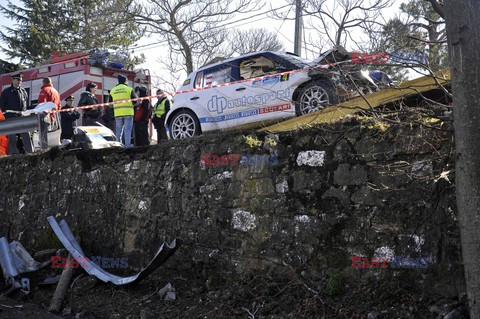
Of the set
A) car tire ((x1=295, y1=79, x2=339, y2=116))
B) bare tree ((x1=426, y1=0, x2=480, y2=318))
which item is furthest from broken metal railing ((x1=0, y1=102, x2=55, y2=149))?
bare tree ((x1=426, y1=0, x2=480, y2=318))

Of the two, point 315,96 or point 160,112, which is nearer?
point 315,96

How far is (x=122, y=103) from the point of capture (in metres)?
10.8

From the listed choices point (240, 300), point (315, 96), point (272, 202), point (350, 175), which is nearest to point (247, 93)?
point (315, 96)

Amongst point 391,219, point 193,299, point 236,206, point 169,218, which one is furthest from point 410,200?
point 169,218

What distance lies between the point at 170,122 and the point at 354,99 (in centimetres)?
473

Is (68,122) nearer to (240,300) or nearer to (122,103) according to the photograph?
(122,103)

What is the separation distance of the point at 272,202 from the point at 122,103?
5545 millimetres

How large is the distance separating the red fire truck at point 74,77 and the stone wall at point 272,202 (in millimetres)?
8145

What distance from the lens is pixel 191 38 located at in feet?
75.2

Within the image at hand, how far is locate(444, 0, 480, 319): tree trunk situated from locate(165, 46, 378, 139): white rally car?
163 inches

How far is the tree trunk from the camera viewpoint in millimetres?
3660

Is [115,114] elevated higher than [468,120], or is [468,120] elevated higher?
[115,114]

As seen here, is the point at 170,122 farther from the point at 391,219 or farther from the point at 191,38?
the point at 191,38

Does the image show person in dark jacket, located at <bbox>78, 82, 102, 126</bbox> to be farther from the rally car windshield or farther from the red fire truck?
the rally car windshield
